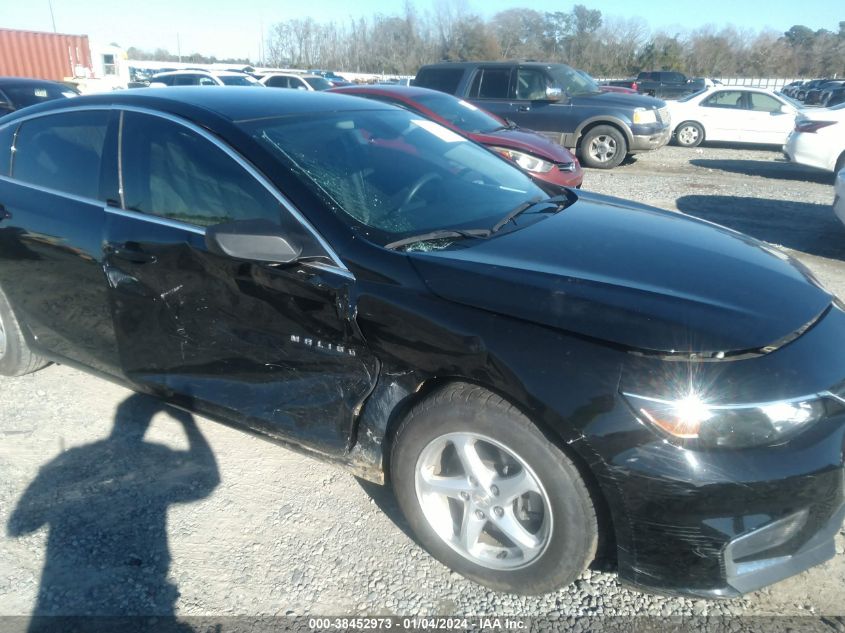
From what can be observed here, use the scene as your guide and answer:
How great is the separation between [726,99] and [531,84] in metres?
5.41

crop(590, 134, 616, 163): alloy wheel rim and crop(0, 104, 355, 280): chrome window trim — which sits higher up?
crop(0, 104, 355, 280): chrome window trim

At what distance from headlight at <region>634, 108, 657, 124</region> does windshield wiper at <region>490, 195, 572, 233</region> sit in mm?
9154

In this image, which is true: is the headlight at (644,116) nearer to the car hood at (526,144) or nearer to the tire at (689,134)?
the tire at (689,134)

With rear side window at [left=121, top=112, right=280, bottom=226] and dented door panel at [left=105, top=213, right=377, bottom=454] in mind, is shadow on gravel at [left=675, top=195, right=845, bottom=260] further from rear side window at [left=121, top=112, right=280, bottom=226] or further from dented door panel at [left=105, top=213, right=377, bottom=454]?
rear side window at [left=121, top=112, right=280, bottom=226]

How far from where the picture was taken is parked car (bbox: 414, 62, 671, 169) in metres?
11.7

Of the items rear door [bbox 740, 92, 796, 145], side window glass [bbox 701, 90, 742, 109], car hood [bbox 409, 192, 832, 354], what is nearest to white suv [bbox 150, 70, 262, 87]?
side window glass [bbox 701, 90, 742, 109]

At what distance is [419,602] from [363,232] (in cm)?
137

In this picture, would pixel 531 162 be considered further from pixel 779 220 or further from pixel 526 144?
pixel 779 220

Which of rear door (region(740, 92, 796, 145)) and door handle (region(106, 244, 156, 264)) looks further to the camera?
rear door (region(740, 92, 796, 145))

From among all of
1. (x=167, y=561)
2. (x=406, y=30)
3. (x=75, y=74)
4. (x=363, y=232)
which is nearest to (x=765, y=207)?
(x=363, y=232)

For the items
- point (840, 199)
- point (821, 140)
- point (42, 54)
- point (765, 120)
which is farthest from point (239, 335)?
point (42, 54)

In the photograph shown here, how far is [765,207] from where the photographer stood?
8.80 m

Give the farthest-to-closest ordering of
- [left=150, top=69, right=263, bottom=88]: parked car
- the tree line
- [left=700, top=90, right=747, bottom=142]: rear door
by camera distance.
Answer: the tree line < [left=150, top=69, right=263, bottom=88]: parked car < [left=700, top=90, right=747, bottom=142]: rear door

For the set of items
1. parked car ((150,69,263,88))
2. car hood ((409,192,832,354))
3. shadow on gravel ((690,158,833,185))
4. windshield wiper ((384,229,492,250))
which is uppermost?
windshield wiper ((384,229,492,250))
